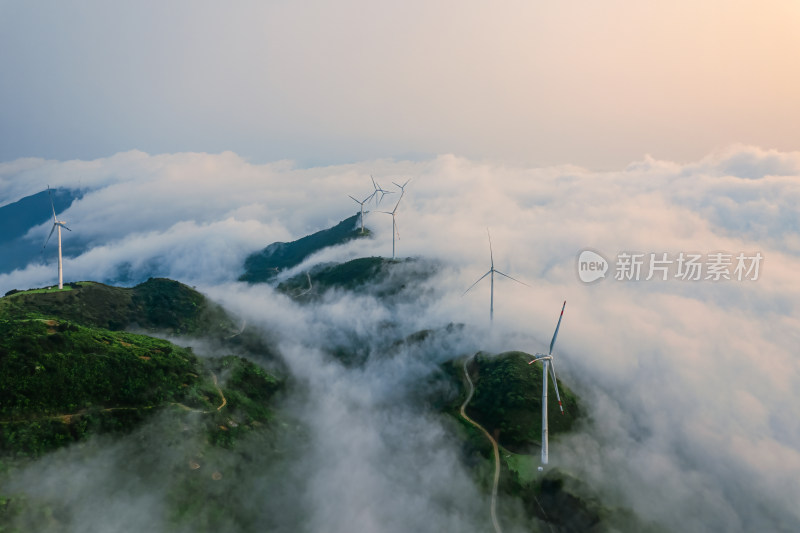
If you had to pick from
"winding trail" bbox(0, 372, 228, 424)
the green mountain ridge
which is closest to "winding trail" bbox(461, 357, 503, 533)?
the green mountain ridge

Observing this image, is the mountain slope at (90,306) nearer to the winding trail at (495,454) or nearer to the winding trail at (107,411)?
the winding trail at (107,411)

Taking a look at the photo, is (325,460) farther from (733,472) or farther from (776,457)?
(776,457)

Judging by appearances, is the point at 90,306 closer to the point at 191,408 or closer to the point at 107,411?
the point at 107,411

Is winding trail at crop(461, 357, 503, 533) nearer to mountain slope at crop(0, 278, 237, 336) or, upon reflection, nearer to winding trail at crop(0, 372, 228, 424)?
winding trail at crop(0, 372, 228, 424)

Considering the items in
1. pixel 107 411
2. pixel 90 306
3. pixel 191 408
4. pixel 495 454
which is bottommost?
pixel 495 454

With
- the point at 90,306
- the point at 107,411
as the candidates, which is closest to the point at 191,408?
the point at 107,411

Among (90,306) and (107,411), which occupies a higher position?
(90,306)

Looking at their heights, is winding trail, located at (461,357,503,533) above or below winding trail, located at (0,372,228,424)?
below

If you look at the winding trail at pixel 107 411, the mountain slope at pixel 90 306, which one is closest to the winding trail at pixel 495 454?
the winding trail at pixel 107 411

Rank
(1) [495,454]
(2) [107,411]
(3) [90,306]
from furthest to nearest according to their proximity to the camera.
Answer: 1. (3) [90,306]
2. (1) [495,454]
3. (2) [107,411]

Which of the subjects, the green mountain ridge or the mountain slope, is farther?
the mountain slope

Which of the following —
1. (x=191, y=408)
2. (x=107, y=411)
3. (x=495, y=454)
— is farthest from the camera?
(x=495, y=454)
